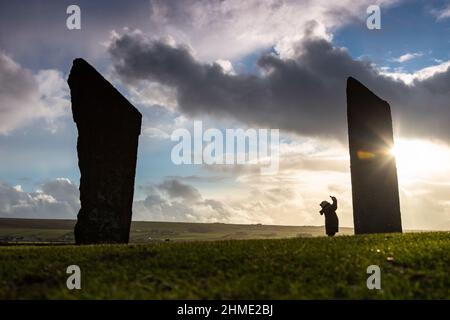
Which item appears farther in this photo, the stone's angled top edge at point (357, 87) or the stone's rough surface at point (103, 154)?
the stone's angled top edge at point (357, 87)

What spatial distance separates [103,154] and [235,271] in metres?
12.8

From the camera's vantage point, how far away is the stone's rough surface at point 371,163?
24.0m

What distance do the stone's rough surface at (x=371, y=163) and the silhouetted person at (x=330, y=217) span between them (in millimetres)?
1307

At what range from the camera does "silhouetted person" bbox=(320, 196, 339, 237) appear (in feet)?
77.2

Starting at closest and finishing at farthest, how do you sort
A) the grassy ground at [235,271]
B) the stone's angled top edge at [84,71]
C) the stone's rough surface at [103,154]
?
the grassy ground at [235,271] → the stone's rough surface at [103,154] → the stone's angled top edge at [84,71]

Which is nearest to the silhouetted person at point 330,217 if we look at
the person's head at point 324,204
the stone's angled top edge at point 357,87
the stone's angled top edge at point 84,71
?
the person's head at point 324,204

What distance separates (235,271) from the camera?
1112 cm

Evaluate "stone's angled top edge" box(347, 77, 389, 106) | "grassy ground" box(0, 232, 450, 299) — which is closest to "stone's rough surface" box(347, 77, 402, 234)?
"stone's angled top edge" box(347, 77, 389, 106)

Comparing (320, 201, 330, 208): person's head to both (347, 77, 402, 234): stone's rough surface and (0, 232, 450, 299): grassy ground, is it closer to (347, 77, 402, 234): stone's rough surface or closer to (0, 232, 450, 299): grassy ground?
(347, 77, 402, 234): stone's rough surface

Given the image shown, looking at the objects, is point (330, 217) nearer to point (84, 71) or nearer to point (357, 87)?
point (357, 87)

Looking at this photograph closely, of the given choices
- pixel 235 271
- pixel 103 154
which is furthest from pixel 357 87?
pixel 235 271

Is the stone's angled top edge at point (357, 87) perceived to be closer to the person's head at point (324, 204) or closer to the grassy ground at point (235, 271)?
the person's head at point (324, 204)

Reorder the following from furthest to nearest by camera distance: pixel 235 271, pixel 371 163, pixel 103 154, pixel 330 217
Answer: pixel 371 163 < pixel 330 217 < pixel 103 154 < pixel 235 271
